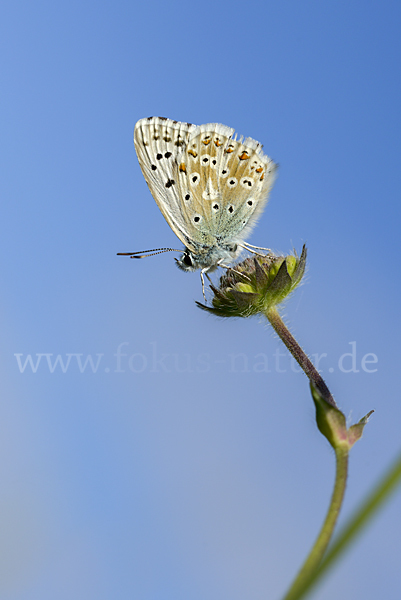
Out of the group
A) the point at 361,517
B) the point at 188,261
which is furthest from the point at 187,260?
the point at 361,517

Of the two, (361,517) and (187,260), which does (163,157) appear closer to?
(187,260)

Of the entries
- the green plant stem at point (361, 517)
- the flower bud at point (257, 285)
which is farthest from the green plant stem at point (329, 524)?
the flower bud at point (257, 285)

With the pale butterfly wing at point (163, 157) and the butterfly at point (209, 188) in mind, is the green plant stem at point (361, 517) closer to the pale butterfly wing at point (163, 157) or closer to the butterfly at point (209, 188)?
the butterfly at point (209, 188)

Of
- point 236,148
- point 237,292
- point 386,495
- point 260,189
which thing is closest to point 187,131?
point 236,148

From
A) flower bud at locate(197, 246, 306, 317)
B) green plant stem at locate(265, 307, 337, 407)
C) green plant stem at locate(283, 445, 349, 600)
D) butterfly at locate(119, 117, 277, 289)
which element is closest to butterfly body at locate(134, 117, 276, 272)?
butterfly at locate(119, 117, 277, 289)

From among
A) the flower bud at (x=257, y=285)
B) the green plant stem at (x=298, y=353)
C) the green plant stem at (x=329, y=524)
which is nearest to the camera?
the green plant stem at (x=329, y=524)

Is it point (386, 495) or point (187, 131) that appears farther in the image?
point (187, 131)

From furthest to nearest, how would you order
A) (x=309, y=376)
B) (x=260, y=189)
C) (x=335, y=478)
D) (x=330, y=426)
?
(x=260, y=189) < (x=309, y=376) < (x=330, y=426) < (x=335, y=478)

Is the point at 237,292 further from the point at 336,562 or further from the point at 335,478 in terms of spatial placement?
the point at 336,562
